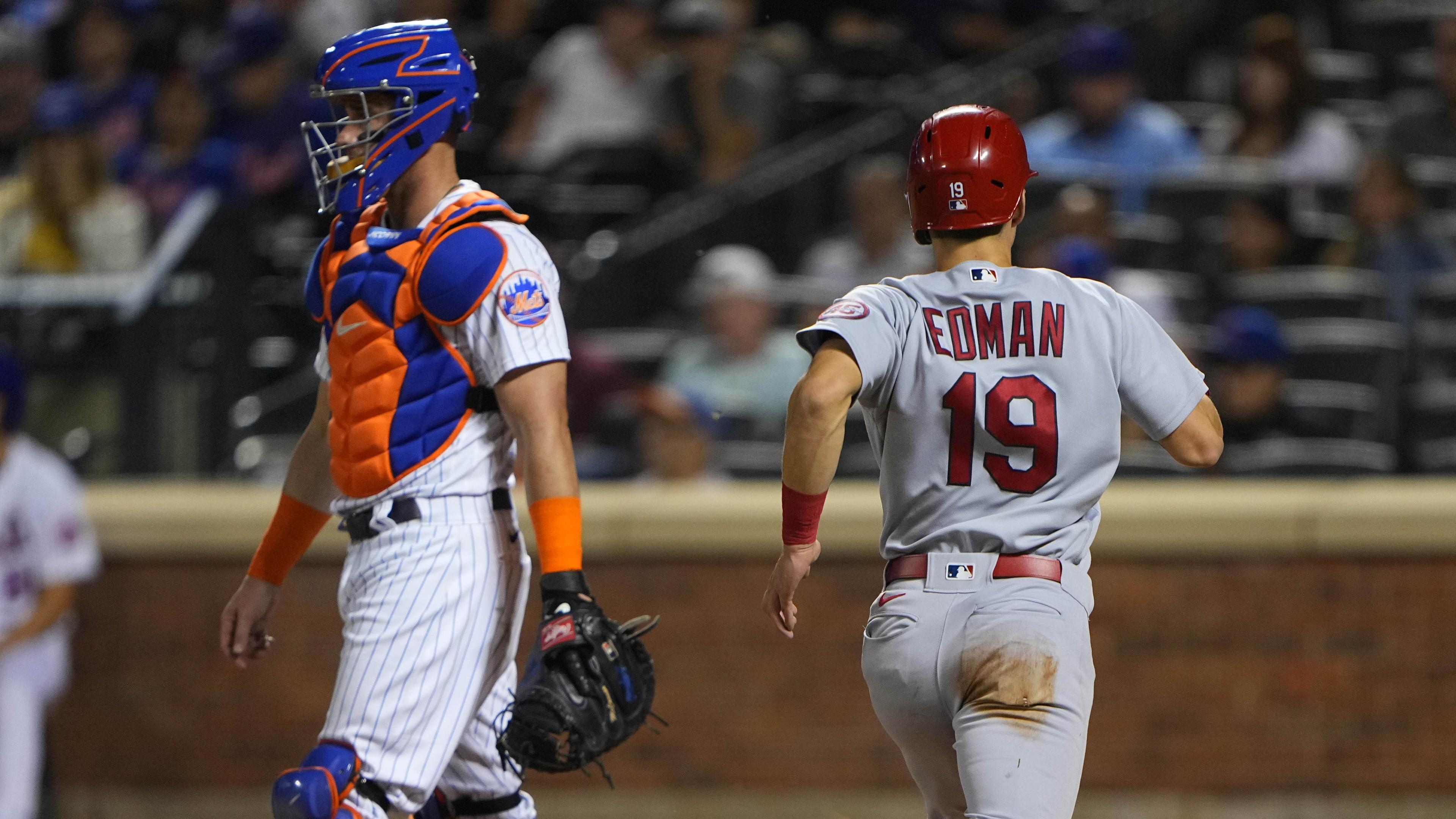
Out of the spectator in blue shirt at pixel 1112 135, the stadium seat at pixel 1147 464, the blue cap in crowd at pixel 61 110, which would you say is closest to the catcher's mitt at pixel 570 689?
the stadium seat at pixel 1147 464

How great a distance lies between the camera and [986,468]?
10.3ft

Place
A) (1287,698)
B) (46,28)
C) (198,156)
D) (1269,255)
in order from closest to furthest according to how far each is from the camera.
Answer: (1287,698) → (1269,255) → (198,156) → (46,28)

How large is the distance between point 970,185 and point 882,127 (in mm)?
4947

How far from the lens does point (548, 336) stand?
3330 mm

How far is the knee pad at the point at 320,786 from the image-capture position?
311cm

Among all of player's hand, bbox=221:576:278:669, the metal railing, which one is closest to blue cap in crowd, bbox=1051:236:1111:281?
player's hand, bbox=221:576:278:669

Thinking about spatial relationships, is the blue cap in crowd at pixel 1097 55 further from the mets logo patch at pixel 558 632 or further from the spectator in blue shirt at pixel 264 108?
the mets logo patch at pixel 558 632

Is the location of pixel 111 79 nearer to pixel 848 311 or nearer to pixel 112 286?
pixel 112 286

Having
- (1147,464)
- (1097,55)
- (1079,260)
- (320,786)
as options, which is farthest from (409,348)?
(1097,55)

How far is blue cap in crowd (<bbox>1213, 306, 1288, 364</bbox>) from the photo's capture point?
6340 millimetres

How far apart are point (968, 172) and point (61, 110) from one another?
22.5 ft

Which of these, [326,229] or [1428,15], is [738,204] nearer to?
[326,229]

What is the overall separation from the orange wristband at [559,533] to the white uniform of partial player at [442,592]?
0.19 meters

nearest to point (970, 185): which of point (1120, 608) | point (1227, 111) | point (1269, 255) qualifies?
point (1120, 608)
